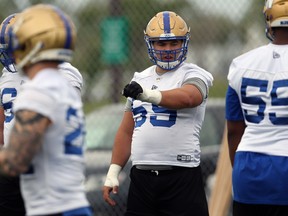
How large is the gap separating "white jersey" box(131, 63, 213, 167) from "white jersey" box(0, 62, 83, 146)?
590 millimetres

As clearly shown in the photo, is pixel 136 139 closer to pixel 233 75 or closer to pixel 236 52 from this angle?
pixel 233 75

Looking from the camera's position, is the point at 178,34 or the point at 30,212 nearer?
the point at 30,212

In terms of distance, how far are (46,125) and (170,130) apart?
1.92 meters

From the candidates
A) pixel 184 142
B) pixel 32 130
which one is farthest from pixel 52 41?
pixel 184 142

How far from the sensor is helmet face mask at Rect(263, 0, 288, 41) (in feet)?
16.8

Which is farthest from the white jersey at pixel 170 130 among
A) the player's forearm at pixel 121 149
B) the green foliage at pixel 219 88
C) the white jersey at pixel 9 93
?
the green foliage at pixel 219 88

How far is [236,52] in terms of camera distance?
9.09m

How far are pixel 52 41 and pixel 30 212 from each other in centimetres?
81

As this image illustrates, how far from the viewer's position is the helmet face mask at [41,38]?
4.08m

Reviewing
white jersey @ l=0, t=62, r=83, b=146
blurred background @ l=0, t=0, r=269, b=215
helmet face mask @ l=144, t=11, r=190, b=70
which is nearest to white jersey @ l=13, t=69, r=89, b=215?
helmet face mask @ l=144, t=11, r=190, b=70

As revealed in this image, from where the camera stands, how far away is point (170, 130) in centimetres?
575

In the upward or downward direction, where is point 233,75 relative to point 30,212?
upward

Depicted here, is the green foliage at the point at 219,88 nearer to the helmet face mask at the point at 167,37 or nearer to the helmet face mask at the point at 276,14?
the helmet face mask at the point at 167,37

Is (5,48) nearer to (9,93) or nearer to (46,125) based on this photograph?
(9,93)
